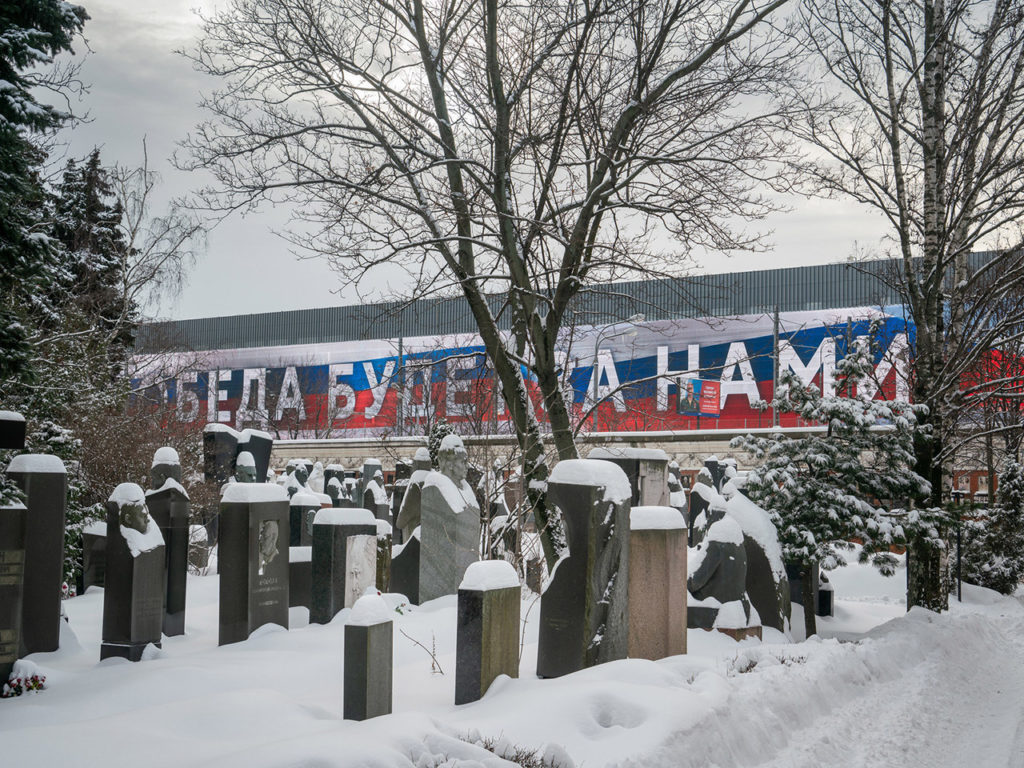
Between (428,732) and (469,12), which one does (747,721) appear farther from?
(469,12)

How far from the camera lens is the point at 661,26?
34.6ft

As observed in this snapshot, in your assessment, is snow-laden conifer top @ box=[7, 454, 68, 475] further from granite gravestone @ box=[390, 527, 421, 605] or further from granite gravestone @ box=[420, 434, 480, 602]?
granite gravestone @ box=[390, 527, 421, 605]

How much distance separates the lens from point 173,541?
1229 centimetres

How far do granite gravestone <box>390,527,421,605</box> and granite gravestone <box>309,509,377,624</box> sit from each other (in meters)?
1.47

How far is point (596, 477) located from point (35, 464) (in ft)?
19.7

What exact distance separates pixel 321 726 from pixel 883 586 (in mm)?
18333

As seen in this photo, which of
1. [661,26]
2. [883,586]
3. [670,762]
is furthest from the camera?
[883,586]

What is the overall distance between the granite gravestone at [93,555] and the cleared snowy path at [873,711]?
10.5 meters

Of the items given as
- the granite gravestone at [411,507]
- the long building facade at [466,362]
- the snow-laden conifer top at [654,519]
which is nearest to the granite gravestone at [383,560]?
the granite gravestone at [411,507]

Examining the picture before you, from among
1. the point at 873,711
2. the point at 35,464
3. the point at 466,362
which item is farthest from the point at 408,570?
the point at 466,362

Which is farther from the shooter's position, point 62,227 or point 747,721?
point 62,227

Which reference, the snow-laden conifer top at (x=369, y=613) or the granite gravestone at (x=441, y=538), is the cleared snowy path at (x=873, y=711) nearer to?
the snow-laden conifer top at (x=369, y=613)

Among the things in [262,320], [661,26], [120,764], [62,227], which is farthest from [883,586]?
[262,320]

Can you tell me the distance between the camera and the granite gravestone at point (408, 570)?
14.4 meters
